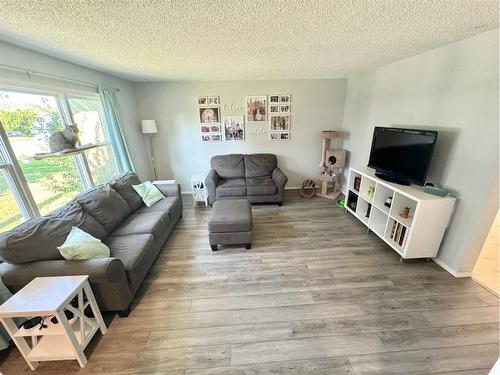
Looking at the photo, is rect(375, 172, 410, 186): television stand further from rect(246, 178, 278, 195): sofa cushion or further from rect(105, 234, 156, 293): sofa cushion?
rect(105, 234, 156, 293): sofa cushion

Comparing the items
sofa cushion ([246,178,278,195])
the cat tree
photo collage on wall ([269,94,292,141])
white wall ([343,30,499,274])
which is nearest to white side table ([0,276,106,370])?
sofa cushion ([246,178,278,195])

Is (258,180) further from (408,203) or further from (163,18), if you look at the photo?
(163,18)

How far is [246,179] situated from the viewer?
Answer: 3.94 metres

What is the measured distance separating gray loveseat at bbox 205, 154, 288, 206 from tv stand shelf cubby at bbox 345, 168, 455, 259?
127 cm

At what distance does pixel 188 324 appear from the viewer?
1.68 metres

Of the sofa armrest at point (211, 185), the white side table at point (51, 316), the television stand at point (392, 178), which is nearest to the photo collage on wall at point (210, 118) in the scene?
the sofa armrest at point (211, 185)

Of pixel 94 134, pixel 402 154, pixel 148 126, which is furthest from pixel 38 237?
pixel 402 154

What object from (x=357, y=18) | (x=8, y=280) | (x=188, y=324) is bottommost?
(x=188, y=324)

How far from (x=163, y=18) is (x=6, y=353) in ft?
8.61

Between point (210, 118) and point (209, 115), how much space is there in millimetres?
58

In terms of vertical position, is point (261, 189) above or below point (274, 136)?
below

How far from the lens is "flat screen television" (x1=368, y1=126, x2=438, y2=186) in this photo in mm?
2143

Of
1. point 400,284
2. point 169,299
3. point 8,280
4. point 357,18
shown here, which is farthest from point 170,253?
point 357,18

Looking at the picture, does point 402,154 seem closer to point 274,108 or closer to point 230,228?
point 230,228
